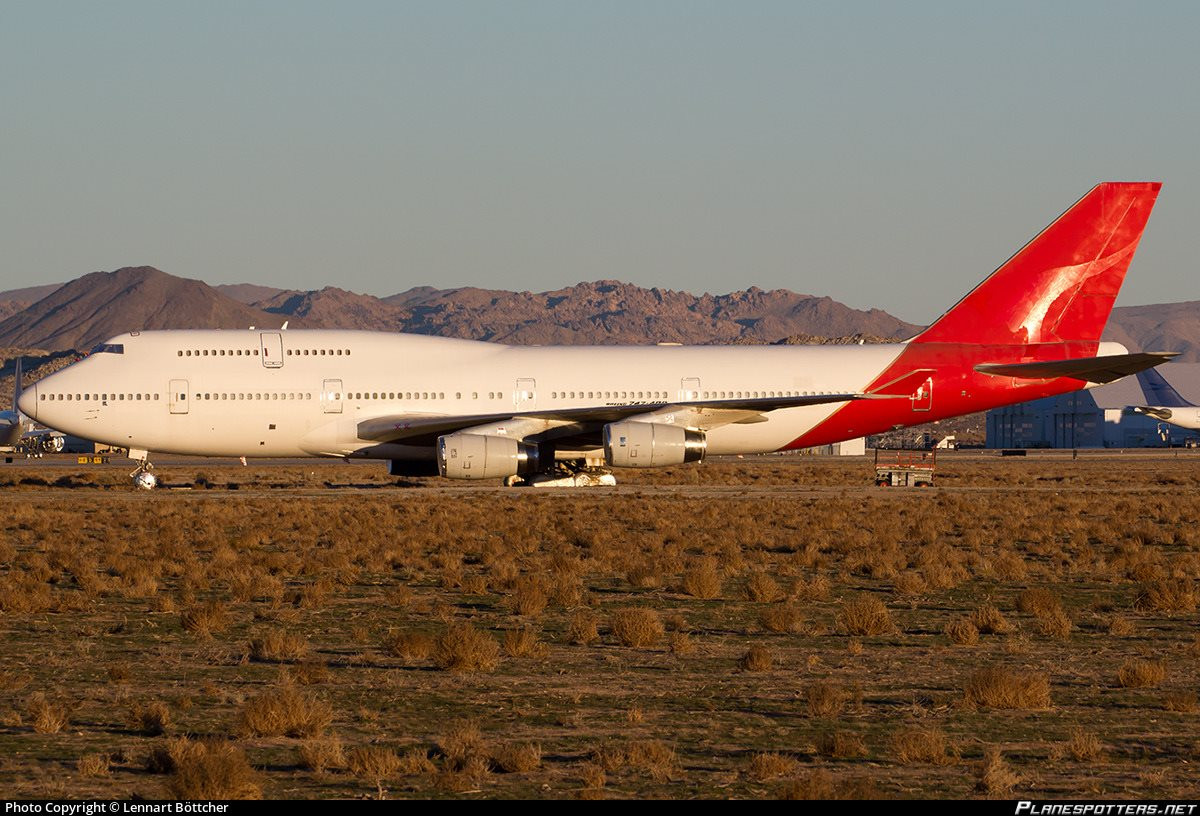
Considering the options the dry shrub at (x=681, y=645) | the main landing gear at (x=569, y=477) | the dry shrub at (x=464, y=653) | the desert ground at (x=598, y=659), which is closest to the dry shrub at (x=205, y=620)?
the desert ground at (x=598, y=659)

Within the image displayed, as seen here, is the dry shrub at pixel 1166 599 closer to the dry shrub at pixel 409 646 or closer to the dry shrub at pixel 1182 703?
the dry shrub at pixel 1182 703

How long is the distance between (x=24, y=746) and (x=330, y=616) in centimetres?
689

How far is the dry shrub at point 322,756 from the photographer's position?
9.12 m

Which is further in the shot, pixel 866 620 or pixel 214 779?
pixel 866 620

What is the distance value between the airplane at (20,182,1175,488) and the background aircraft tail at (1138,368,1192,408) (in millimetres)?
84577

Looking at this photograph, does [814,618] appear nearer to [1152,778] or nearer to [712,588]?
[712,588]

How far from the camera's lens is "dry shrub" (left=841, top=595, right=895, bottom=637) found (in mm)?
15125

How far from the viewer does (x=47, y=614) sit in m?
16.8

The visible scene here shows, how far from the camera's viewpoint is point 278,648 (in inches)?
540

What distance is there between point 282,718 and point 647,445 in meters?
25.6

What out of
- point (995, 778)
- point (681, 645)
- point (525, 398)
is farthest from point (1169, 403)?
point (995, 778)

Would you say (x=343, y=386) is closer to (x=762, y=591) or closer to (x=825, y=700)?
(x=762, y=591)

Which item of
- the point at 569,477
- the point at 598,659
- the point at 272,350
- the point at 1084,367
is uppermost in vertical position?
the point at 272,350

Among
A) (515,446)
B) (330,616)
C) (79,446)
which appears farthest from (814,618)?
(79,446)
